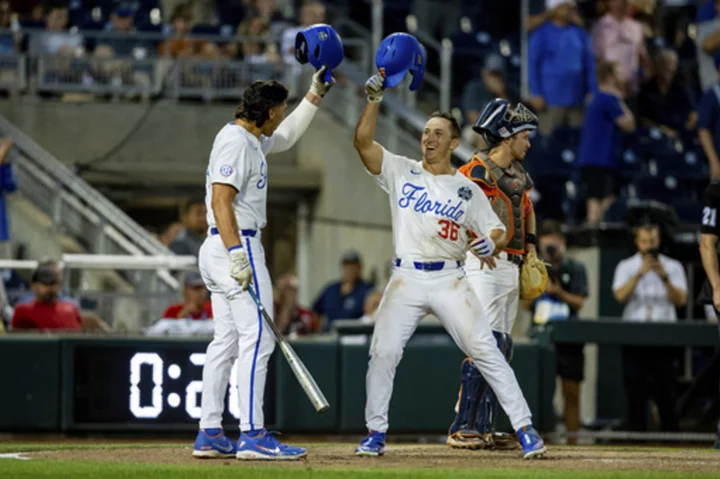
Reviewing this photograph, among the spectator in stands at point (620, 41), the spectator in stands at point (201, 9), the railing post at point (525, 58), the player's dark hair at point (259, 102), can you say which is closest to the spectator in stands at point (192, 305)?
the player's dark hair at point (259, 102)

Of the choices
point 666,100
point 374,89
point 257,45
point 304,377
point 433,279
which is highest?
point 257,45

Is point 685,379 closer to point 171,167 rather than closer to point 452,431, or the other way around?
point 452,431

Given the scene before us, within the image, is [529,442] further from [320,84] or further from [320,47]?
[320,47]

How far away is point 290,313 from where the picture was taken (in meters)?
14.2

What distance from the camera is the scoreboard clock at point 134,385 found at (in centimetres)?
1196

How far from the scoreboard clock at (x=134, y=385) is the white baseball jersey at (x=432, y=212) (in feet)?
12.5

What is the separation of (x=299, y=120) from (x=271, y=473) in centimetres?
222

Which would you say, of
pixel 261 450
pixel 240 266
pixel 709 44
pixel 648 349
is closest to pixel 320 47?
pixel 240 266

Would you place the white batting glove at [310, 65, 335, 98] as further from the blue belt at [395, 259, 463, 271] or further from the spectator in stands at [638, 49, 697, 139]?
the spectator in stands at [638, 49, 697, 139]

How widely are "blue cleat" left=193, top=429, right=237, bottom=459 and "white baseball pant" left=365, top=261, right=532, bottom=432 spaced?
30.8 inches

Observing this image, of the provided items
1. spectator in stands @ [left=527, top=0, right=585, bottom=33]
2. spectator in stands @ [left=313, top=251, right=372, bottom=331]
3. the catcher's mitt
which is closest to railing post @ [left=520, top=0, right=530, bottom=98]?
spectator in stands @ [left=527, top=0, right=585, bottom=33]

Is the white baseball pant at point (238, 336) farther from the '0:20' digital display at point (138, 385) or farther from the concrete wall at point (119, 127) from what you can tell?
the concrete wall at point (119, 127)

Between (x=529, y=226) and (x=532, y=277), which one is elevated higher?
(x=529, y=226)

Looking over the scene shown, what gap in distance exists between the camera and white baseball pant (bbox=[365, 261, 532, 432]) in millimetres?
8398
